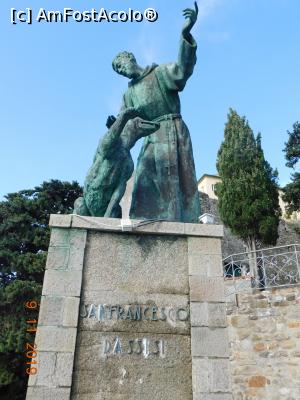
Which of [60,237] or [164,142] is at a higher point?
[164,142]

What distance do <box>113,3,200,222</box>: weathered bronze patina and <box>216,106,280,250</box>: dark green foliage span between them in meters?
14.6

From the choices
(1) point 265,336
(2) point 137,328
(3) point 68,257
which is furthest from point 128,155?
(1) point 265,336

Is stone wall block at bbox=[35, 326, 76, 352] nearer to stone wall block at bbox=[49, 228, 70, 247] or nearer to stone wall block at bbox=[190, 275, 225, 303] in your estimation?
stone wall block at bbox=[49, 228, 70, 247]

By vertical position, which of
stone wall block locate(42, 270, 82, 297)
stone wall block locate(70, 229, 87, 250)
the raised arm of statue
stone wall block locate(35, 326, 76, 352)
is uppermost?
the raised arm of statue

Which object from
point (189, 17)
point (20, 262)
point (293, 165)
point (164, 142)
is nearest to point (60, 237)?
point (164, 142)

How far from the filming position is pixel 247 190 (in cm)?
1980

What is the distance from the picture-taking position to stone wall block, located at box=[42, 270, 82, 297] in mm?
3955

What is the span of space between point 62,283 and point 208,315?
146 cm

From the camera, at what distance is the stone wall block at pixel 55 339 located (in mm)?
3719

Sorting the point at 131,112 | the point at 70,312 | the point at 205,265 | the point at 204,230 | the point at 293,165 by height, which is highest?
the point at 293,165

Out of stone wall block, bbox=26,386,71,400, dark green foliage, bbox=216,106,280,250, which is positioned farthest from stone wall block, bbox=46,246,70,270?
dark green foliage, bbox=216,106,280,250

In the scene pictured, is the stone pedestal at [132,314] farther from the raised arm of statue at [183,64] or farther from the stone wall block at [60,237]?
the raised arm of statue at [183,64]

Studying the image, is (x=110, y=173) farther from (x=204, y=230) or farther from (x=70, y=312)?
(x=70, y=312)

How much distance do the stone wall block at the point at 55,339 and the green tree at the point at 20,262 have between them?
426 inches
